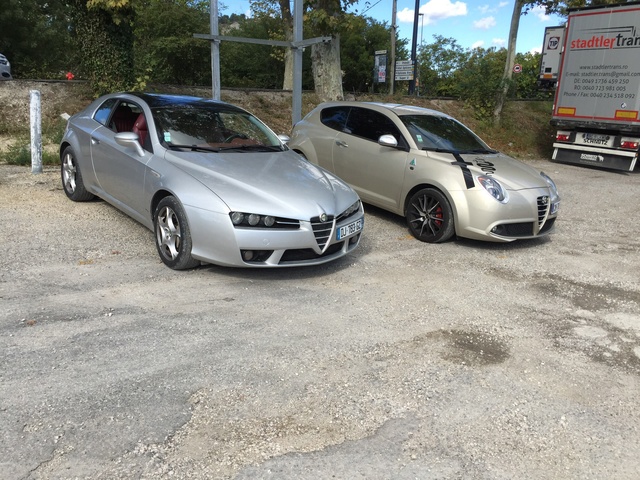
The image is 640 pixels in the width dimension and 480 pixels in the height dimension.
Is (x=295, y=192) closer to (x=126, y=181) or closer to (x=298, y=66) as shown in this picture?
(x=126, y=181)

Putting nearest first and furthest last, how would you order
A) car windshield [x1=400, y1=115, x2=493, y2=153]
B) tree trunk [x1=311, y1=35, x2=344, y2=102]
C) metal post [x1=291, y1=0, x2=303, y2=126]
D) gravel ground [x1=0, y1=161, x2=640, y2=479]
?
gravel ground [x1=0, y1=161, x2=640, y2=479] → car windshield [x1=400, y1=115, x2=493, y2=153] → metal post [x1=291, y1=0, x2=303, y2=126] → tree trunk [x1=311, y1=35, x2=344, y2=102]

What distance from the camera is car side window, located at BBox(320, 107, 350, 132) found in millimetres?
7907

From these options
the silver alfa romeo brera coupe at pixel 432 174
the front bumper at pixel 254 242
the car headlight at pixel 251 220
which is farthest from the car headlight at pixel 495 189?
the car headlight at pixel 251 220

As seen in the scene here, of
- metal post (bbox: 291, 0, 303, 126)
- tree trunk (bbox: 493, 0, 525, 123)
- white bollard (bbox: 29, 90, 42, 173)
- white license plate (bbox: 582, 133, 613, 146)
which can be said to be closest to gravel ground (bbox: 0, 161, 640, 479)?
white bollard (bbox: 29, 90, 42, 173)

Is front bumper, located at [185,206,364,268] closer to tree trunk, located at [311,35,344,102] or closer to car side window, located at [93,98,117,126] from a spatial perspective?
car side window, located at [93,98,117,126]

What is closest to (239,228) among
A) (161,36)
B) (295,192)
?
(295,192)

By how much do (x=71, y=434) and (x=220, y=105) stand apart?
181 inches

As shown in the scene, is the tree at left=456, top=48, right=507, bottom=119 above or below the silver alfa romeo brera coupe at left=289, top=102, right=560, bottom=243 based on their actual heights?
above

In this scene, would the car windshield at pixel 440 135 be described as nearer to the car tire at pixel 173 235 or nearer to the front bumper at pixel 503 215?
the front bumper at pixel 503 215

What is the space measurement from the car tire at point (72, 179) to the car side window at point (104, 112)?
0.64m

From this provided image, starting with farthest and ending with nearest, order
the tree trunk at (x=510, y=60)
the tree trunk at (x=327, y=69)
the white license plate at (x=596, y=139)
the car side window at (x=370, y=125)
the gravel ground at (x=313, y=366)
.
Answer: the tree trunk at (x=510, y=60), the tree trunk at (x=327, y=69), the white license plate at (x=596, y=139), the car side window at (x=370, y=125), the gravel ground at (x=313, y=366)

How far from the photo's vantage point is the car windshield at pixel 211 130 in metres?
5.52

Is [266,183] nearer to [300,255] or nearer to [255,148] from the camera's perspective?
[300,255]

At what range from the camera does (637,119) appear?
12.7 m
